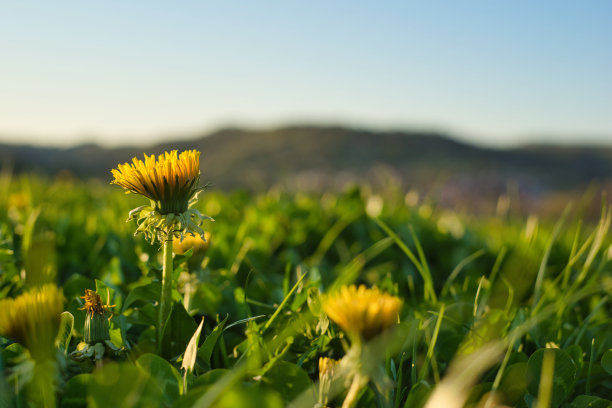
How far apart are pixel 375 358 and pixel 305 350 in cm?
31

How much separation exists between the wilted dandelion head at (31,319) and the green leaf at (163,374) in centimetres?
14

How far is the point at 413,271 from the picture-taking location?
6.61 ft

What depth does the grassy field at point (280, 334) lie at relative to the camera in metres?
0.71

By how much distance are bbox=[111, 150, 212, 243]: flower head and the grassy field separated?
0.17 m

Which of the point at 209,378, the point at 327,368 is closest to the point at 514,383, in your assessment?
the point at 327,368

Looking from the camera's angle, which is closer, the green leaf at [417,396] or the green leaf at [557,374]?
the green leaf at [417,396]

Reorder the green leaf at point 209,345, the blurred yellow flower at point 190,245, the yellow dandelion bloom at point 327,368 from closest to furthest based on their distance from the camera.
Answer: the yellow dandelion bloom at point 327,368 < the green leaf at point 209,345 < the blurred yellow flower at point 190,245

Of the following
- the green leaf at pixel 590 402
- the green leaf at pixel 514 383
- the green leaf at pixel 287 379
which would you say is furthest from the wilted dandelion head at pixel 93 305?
the green leaf at pixel 590 402

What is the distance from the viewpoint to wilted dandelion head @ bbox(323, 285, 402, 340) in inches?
26.7

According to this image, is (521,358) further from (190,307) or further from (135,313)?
(135,313)

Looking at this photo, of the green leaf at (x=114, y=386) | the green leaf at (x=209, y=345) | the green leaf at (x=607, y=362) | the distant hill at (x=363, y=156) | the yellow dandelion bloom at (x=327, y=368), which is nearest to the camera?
the green leaf at (x=114, y=386)

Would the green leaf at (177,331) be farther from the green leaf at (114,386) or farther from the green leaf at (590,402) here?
the green leaf at (590,402)

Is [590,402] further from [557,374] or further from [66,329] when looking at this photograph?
[66,329]

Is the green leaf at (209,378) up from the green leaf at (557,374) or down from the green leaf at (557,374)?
up
